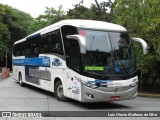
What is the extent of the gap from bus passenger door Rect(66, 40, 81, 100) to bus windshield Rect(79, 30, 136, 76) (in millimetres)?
450

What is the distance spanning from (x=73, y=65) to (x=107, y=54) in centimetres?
146

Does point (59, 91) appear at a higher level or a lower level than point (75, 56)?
lower

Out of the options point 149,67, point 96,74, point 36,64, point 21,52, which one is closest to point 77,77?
point 96,74

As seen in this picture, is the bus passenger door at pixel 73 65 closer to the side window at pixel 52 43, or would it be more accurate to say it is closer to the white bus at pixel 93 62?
the white bus at pixel 93 62

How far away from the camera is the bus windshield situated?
13.1m

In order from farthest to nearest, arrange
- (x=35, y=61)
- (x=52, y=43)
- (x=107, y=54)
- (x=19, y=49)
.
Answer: (x=19, y=49) < (x=35, y=61) < (x=52, y=43) < (x=107, y=54)

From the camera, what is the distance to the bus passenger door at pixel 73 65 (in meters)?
→ 13.3

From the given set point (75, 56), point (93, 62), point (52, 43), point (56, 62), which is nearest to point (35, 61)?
point (52, 43)

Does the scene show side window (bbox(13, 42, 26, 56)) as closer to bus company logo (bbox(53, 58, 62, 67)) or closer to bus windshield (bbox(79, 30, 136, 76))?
bus company logo (bbox(53, 58, 62, 67))

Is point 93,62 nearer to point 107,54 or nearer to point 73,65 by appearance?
point 107,54

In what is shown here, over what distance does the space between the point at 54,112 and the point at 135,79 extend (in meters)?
3.59

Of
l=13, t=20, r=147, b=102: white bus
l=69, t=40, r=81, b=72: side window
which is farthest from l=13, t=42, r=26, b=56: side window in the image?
l=69, t=40, r=81, b=72: side window

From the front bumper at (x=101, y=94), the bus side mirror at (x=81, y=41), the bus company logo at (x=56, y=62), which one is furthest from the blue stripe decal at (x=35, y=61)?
the front bumper at (x=101, y=94)

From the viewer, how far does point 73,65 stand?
13828 millimetres
